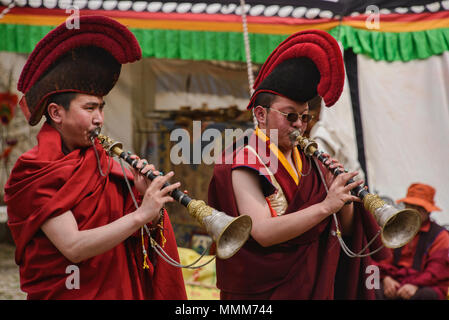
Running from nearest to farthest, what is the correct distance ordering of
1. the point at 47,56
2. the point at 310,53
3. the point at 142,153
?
the point at 47,56 → the point at 310,53 → the point at 142,153

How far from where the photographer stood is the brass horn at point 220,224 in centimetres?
228

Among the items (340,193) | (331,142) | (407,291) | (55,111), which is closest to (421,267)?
(407,291)

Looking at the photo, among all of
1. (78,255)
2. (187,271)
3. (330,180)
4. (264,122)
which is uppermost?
(264,122)

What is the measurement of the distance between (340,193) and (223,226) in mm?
638

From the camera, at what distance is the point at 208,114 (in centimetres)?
585

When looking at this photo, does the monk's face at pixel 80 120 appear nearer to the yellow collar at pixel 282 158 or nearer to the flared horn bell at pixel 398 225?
the yellow collar at pixel 282 158

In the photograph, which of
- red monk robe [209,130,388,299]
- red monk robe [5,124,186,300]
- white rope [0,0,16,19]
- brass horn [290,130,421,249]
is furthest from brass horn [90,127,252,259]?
white rope [0,0,16,19]

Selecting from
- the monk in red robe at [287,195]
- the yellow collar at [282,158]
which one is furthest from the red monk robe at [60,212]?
the yellow collar at [282,158]

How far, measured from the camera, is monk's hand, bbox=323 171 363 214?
2559mm

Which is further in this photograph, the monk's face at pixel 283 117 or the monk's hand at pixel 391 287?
the monk's hand at pixel 391 287

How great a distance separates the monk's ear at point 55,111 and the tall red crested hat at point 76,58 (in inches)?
1.7

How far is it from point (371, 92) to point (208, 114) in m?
1.70

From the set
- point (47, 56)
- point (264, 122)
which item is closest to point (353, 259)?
point (264, 122)
